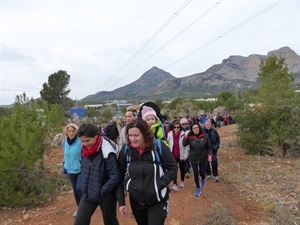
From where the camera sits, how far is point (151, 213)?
2785 mm

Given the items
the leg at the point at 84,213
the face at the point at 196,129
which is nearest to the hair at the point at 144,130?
the leg at the point at 84,213

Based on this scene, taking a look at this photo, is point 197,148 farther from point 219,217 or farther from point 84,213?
point 84,213

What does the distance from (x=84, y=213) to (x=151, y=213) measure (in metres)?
0.75

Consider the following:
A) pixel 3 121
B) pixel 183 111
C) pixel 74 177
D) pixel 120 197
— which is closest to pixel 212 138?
pixel 74 177

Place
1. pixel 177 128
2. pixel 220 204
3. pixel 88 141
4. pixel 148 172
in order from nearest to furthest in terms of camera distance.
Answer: pixel 148 172, pixel 88 141, pixel 220 204, pixel 177 128

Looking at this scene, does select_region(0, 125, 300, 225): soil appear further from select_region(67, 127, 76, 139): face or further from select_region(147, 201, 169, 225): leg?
select_region(147, 201, 169, 225): leg

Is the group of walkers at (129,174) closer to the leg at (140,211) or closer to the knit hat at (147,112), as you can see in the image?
the leg at (140,211)

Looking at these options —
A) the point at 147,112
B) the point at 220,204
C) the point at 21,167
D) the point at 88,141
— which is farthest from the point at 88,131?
the point at 21,167

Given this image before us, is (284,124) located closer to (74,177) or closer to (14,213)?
(74,177)

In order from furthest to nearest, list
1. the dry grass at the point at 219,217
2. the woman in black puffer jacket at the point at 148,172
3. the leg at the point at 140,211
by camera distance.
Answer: the dry grass at the point at 219,217 → the leg at the point at 140,211 → the woman in black puffer jacket at the point at 148,172

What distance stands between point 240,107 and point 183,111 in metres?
38.4

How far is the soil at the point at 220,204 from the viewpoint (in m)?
4.87

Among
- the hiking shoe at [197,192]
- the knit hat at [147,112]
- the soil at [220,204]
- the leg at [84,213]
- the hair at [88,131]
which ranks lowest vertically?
the soil at [220,204]

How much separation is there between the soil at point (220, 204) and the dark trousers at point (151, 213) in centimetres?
181
